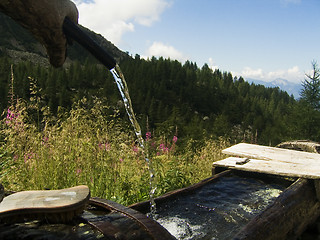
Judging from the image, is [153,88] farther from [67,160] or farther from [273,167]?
[67,160]

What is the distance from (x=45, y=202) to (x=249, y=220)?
2427mm

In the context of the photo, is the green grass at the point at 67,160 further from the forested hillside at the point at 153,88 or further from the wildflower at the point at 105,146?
the forested hillside at the point at 153,88

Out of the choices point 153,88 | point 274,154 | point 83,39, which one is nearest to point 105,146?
point 83,39

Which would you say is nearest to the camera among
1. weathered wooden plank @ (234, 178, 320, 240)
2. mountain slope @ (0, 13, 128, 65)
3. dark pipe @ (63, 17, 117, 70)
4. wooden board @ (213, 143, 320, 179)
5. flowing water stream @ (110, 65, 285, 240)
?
dark pipe @ (63, 17, 117, 70)

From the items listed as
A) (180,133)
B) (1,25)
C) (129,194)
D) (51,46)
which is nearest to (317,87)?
(180,133)

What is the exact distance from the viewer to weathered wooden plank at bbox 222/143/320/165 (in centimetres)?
443

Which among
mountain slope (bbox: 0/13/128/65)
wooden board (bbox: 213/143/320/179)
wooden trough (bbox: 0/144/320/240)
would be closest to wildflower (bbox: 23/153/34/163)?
wooden trough (bbox: 0/144/320/240)

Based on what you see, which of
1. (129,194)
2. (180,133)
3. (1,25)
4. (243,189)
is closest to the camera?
(129,194)

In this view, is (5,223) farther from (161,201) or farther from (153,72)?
(153,72)

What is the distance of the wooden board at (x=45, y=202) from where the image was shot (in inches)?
50.7

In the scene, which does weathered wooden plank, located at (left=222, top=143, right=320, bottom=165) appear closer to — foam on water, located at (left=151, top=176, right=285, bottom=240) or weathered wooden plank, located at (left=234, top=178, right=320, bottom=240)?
foam on water, located at (left=151, top=176, right=285, bottom=240)

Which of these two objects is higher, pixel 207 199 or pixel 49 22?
pixel 49 22

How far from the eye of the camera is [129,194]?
3686 millimetres

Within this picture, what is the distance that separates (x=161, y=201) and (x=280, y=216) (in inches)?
49.4
